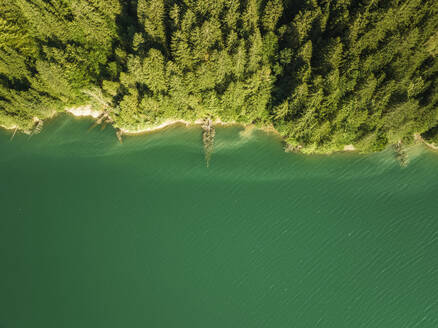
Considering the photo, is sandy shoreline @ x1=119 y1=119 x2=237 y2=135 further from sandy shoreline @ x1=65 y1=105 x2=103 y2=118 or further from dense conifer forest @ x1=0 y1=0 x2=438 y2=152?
sandy shoreline @ x1=65 y1=105 x2=103 y2=118

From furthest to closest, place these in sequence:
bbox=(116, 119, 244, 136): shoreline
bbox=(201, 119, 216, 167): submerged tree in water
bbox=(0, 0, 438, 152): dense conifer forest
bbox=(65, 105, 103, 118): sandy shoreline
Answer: bbox=(65, 105, 103, 118): sandy shoreline
bbox=(116, 119, 244, 136): shoreline
bbox=(201, 119, 216, 167): submerged tree in water
bbox=(0, 0, 438, 152): dense conifer forest

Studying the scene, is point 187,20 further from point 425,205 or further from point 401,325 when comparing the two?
point 401,325

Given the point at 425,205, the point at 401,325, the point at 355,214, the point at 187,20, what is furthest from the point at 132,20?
the point at 401,325

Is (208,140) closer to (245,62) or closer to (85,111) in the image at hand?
(245,62)

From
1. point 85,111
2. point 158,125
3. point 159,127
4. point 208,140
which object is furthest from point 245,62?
point 85,111

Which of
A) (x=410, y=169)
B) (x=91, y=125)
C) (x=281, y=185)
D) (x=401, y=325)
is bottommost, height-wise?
(x=401, y=325)

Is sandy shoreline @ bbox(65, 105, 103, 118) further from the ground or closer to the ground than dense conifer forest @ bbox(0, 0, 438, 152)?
closer to the ground

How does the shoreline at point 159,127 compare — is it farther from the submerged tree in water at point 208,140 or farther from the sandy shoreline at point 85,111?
the sandy shoreline at point 85,111

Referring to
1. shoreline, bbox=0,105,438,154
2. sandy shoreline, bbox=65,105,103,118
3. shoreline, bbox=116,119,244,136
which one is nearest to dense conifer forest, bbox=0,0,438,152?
shoreline, bbox=0,105,438,154

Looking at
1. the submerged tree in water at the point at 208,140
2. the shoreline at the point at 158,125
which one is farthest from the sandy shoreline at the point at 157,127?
the submerged tree in water at the point at 208,140
